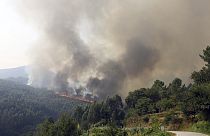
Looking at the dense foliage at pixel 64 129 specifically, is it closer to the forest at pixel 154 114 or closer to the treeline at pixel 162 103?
the forest at pixel 154 114

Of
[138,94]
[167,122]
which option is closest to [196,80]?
[167,122]

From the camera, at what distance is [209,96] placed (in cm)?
5156

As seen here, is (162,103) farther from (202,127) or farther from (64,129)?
(202,127)

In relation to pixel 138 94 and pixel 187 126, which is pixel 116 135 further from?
pixel 138 94

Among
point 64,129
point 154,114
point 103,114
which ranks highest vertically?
point 103,114

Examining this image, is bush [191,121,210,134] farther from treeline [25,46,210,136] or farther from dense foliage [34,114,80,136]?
dense foliage [34,114,80,136]

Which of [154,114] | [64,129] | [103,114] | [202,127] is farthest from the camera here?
[103,114]

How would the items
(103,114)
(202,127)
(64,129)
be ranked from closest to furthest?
(202,127)
(64,129)
(103,114)

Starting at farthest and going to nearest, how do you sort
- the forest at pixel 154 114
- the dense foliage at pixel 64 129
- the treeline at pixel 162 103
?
the dense foliage at pixel 64 129 < the treeline at pixel 162 103 < the forest at pixel 154 114

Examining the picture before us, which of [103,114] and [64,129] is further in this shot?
[103,114]

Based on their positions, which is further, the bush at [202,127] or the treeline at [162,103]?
the treeline at [162,103]

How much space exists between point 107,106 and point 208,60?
47.6 meters

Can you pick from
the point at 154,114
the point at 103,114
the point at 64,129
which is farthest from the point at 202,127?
the point at 103,114

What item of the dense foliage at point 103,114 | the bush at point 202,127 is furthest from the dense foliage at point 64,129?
the dense foliage at point 103,114
